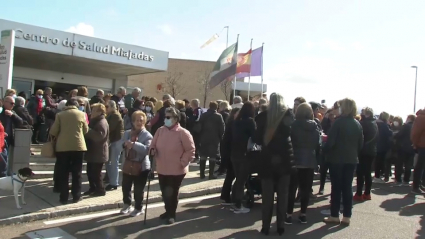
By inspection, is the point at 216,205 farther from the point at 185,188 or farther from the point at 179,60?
the point at 179,60

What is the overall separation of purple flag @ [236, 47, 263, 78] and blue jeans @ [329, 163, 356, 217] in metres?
10.8

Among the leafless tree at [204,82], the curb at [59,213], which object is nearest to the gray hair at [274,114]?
the curb at [59,213]

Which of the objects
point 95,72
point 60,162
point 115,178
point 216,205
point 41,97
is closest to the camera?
point 60,162

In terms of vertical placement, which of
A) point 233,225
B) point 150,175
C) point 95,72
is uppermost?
point 95,72

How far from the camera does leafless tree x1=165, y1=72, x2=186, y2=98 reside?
3712cm

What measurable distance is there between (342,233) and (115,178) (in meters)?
4.41

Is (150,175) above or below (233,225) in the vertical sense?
above

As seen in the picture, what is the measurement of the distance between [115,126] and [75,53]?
31.0ft

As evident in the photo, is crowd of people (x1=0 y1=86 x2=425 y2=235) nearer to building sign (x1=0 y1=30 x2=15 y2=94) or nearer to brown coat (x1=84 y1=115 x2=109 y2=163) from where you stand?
brown coat (x1=84 y1=115 x2=109 y2=163)

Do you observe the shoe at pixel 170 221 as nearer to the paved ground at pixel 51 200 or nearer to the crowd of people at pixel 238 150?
the crowd of people at pixel 238 150

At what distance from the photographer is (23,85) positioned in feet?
63.9

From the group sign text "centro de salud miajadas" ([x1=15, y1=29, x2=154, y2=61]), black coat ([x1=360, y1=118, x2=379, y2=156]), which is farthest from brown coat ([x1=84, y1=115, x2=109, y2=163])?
sign text "centro de salud miajadas" ([x1=15, y1=29, x2=154, y2=61])

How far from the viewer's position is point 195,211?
683 centimetres

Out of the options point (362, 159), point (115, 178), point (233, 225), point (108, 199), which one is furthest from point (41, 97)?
point (362, 159)
